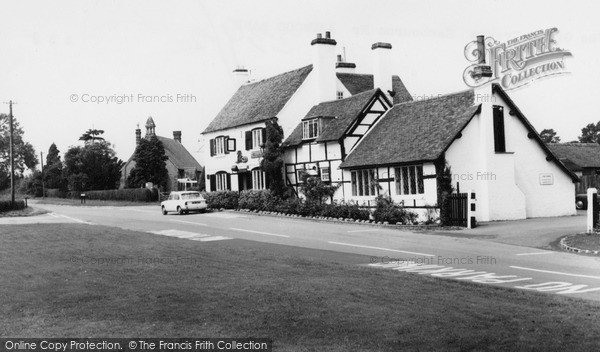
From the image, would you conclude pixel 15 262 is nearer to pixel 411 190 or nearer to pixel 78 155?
pixel 411 190

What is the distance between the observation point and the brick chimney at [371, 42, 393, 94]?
3869 centimetres

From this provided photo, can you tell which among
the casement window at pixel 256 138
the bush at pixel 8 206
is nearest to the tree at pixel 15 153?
the bush at pixel 8 206

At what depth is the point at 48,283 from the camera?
11.7m

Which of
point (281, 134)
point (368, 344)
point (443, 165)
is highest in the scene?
point (281, 134)

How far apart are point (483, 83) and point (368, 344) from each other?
23547 millimetres

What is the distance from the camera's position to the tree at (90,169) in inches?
3268

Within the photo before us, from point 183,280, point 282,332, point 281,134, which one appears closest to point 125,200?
point 281,134

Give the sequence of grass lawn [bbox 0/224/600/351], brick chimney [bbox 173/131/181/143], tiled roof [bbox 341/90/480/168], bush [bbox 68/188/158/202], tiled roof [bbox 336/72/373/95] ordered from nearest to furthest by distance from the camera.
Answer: grass lawn [bbox 0/224/600/351] < tiled roof [bbox 341/90/480/168] < tiled roof [bbox 336/72/373/95] < bush [bbox 68/188/158/202] < brick chimney [bbox 173/131/181/143]

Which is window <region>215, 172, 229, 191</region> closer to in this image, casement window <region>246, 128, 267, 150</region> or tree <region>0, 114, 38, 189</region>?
casement window <region>246, 128, 267, 150</region>

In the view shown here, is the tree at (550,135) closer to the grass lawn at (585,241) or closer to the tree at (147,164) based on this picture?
the tree at (147,164)

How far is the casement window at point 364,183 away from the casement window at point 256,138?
32.9 ft

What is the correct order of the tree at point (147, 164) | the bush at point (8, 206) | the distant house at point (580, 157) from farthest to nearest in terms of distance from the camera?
the tree at point (147, 164), the bush at point (8, 206), the distant house at point (580, 157)

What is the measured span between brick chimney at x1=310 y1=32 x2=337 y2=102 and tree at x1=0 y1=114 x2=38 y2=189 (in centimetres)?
7779

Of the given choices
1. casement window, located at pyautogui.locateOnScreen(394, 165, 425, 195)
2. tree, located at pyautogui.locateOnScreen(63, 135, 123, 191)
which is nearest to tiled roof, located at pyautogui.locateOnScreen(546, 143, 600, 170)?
casement window, located at pyautogui.locateOnScreen(394, 165, 425, 195)
